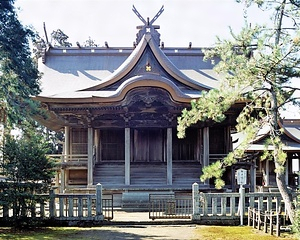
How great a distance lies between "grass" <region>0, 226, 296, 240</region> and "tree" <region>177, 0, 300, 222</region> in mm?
1147

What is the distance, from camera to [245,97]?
10.6 m

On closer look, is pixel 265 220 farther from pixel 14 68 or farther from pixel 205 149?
pixel 14 68

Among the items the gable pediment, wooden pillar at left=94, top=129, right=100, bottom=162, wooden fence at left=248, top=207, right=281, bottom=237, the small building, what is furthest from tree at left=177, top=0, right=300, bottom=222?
the small building

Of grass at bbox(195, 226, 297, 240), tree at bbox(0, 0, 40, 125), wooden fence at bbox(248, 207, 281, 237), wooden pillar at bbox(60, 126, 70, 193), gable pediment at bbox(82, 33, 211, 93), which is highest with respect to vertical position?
gable pediment at bbox(82, 33, 211, 93)

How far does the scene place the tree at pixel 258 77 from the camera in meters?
9.36

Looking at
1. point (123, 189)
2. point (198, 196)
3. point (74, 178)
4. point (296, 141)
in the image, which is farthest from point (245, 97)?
point (296, 141)

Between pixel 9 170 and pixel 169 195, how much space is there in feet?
22.1

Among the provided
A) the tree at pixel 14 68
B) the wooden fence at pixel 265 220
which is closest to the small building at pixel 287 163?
the wooden fence at pixel 265 220

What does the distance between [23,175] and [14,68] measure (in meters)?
2.94

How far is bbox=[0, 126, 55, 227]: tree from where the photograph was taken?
1079 centimetres

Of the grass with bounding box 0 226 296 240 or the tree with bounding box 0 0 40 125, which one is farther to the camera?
the tree with bounding box 0 0 40 125

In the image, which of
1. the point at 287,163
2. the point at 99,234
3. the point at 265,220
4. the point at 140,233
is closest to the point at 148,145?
the point at 140,233

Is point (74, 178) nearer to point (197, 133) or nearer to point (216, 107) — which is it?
point (197, 133)

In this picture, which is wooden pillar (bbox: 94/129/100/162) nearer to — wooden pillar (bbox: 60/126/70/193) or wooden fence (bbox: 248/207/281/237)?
wooden pillar (bbox: 60/126/70/193)
